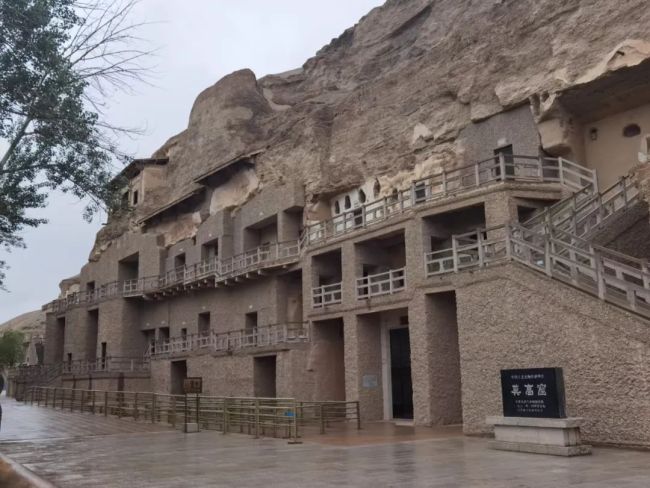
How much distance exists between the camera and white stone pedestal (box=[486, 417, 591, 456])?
1107cm

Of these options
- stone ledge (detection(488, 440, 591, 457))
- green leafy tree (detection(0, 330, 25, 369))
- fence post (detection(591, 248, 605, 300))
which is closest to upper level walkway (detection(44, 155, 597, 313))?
fence post (detection(591, 248, 605, 300))

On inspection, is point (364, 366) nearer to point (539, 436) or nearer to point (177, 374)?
point (539, 436)

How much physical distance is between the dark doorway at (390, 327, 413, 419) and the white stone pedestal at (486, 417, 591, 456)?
944cm

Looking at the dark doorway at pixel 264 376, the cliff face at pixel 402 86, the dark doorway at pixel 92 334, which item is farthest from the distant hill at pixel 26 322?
the dark doorway at pixel 264 376

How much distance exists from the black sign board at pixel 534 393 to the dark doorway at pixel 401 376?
941 centimetres

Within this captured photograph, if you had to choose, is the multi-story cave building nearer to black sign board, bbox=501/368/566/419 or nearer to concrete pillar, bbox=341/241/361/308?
concrete pillar, bbox=341/241/361/308

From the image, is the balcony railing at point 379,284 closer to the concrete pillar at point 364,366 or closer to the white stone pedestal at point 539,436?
the concrete pillar at point 364,366

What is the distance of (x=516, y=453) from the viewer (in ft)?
38.0

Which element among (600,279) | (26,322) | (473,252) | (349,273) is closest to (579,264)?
(600,279)

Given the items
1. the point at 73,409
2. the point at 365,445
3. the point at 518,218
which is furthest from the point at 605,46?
the point at 73,409

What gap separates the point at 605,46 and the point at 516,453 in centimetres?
1372

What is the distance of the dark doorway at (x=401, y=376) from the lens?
71.8 feet

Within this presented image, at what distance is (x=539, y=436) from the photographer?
1156cm

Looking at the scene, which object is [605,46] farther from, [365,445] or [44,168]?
[44,168]
